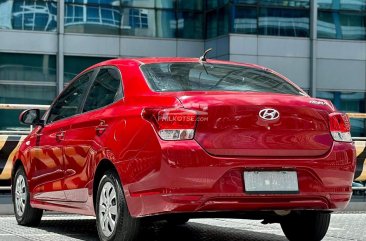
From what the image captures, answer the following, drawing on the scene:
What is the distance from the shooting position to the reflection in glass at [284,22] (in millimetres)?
36938

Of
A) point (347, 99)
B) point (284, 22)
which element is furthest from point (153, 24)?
point (347, 99)

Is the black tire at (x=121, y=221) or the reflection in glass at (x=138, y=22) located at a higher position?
the reflection in glass at (x=138, y=22)

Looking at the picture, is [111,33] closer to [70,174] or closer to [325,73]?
[325,73]

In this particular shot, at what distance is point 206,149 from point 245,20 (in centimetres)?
3053

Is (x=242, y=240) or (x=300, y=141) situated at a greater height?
(x=300, y=141)

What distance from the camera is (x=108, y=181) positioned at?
23.6ft

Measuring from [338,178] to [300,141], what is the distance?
0.42 metres

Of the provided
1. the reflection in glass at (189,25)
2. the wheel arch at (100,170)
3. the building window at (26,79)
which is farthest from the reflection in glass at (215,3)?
the wheel arch at (100,170)

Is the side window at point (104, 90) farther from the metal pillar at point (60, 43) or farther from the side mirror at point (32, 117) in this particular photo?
the metal pillar at point (60, 43)

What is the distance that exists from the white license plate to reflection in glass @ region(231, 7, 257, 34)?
98.6 feet

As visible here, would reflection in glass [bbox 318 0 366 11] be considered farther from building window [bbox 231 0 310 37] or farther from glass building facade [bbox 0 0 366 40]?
building window [bbox 231 0 310 37]

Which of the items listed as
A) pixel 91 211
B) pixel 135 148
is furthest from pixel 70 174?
pixel 135 148

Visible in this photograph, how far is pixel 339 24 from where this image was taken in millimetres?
38406

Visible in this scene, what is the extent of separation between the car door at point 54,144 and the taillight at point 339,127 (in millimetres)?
2343
